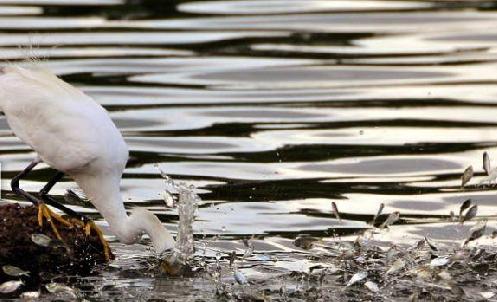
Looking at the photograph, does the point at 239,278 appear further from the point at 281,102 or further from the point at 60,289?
the point at 281,102

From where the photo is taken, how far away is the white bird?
10445 millimetres

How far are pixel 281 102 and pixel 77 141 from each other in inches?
258

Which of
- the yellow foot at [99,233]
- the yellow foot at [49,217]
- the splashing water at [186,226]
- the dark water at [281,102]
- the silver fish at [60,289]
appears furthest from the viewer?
the dark water at [281,102]

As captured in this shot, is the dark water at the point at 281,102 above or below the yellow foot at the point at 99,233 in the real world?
above

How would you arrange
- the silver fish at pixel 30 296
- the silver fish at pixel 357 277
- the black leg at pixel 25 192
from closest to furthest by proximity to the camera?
the silver fish at pixel 30 296
the silver fish at pixel 357 277
the black leg at pixel 25 192

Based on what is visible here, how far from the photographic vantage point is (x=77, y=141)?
34.5ft

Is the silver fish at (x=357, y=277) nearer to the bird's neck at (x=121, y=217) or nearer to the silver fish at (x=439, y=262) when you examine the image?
the silver fish at (x=439, y=262)

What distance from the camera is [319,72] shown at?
59.5ft

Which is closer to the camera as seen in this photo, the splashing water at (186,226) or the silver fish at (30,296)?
the silver fish at (30,296)

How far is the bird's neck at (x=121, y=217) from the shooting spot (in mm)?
10234

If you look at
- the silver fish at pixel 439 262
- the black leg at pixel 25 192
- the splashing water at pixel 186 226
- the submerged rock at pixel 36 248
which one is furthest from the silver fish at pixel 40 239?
the silver fish at pixel 439 262

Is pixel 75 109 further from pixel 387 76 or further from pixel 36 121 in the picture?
pixel 387 76

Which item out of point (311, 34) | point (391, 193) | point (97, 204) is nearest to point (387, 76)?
point (311, 34)

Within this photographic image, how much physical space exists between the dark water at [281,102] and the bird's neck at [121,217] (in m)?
0.33
